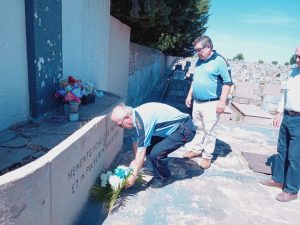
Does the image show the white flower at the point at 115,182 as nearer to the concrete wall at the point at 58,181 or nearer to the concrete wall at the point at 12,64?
the concrete wall at the point at 58,181

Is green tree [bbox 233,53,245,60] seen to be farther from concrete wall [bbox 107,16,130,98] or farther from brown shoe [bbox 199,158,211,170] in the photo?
brown shoe [bbox 199,158,211,170]

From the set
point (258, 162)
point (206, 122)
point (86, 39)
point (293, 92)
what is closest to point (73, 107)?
point (86, 39)

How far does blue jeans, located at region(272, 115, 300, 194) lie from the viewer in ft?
11.5

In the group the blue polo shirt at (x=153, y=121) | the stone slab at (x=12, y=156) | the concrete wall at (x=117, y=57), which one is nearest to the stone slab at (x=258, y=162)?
the blue polo shirt at (x=153, y=121)

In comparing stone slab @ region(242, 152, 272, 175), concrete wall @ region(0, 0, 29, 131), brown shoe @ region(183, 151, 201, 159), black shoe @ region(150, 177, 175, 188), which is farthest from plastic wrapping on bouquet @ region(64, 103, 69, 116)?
stone slab @ region(242, 152, 272, 175)

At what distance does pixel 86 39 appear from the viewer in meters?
4.86

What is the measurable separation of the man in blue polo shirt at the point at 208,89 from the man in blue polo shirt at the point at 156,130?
673mm

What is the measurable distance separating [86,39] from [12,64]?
2.04m

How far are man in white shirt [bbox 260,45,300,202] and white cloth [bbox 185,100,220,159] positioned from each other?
851 millimetres

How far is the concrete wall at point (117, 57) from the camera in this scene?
21.8 feet

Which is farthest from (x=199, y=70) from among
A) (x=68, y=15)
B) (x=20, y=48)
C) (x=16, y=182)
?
(x=16, y=182)

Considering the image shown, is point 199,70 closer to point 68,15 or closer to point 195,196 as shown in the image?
point 195,196

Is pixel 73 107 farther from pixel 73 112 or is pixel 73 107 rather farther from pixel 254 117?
pixel 254 117

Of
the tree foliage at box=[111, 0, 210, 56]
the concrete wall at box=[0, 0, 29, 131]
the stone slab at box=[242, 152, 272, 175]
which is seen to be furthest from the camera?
the tree foliage at box=[111, 0, 210, 56]
